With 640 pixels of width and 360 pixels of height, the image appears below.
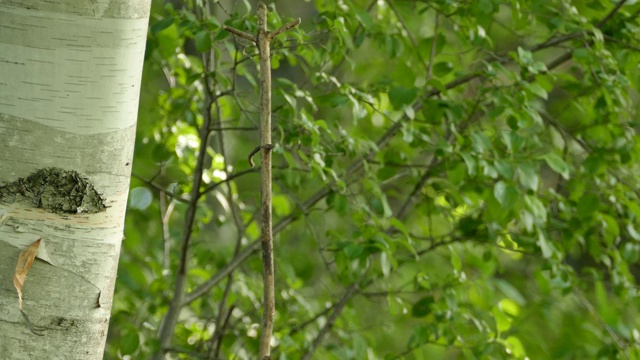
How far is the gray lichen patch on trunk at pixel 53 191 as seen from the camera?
3.28ft

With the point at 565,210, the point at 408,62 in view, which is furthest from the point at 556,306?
the point at 408,62

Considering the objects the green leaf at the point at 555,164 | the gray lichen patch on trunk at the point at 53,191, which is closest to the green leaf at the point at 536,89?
the green leaf at the point at 555,164

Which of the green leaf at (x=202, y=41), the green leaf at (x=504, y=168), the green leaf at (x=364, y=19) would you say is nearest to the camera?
the green leaf at (x=202, y=41)

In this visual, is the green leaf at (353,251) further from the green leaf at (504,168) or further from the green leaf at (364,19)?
the green leaf at (364,19)

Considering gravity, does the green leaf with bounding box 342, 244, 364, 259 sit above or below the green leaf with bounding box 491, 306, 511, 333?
above

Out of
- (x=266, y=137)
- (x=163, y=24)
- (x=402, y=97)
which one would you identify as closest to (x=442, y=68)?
(x=402, y=97)

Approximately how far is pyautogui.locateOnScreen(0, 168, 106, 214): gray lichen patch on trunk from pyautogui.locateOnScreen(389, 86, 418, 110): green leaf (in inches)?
43.3

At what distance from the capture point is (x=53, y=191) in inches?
39.7

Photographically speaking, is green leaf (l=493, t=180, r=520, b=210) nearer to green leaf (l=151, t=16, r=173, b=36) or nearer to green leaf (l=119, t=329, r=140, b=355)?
green leaf (l=151, t=16, r=173, b=36)

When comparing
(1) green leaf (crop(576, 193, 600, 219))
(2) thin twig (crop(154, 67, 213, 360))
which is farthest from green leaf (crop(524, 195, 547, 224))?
(2) thin twig (crop(154, 67, 213, 360))

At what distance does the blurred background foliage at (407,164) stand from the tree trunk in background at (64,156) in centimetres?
73

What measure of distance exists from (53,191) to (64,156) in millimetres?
50

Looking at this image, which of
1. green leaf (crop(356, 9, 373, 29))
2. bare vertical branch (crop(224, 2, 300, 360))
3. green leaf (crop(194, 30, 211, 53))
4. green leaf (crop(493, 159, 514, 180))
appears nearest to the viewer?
bare vertical branch (crop(224, 2, 300, 360))

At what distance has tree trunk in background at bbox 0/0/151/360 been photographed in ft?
3.21
